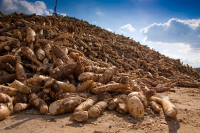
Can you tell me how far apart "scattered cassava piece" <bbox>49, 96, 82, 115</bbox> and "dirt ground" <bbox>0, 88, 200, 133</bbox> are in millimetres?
149

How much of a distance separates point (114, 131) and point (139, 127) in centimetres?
69

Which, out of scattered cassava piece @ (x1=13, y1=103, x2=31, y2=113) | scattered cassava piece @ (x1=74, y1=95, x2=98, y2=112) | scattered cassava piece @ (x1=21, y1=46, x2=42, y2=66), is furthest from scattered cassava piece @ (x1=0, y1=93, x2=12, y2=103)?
scattered cassava piece @ (x1=21, y1=46, x2=42, y2=66)

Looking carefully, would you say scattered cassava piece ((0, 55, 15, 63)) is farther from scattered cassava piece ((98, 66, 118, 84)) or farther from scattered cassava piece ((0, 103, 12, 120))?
scattered cassava piece ((98, 66, 118, 84))

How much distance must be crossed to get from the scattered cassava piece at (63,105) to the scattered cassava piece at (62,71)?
1307mm

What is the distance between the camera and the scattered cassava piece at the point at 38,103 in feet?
10.6

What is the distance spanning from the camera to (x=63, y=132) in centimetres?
244

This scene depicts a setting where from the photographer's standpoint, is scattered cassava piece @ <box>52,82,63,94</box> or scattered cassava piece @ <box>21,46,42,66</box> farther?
scattered cassava piece @ <box>21,46,42,66</box>

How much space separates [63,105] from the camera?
129 inches

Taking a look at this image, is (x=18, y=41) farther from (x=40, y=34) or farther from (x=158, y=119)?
(x=158, y=119)

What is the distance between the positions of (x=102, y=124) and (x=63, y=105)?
49.7 inches

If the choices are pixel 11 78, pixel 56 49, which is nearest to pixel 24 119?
pixel 11 78

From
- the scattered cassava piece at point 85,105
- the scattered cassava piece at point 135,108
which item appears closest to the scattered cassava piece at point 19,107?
the scattered cassava piece at point 85,105

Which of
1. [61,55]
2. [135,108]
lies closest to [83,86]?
[135,108]

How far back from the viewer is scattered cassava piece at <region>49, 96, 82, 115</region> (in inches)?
126
